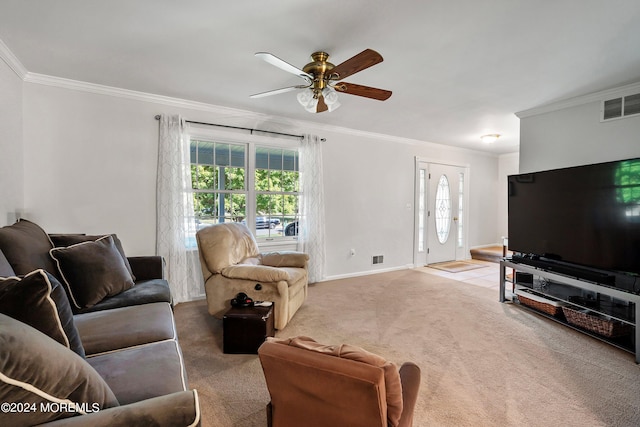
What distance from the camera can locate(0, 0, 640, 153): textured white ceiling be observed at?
1.85 metres

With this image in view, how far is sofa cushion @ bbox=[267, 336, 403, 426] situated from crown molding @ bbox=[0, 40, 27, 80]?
3315 millimetres

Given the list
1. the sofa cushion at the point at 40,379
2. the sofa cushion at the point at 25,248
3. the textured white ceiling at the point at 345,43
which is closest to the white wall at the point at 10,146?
the textured white ceiling at the point at 345,43

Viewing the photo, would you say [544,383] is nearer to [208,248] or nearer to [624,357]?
[624,357]

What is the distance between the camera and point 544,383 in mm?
1977

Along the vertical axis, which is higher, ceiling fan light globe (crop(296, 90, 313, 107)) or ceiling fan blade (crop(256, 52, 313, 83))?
ceiling fan blade (crop(256, 52, 313, 83))

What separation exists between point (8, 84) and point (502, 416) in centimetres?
453

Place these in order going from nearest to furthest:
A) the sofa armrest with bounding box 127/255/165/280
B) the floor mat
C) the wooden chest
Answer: the wooden chest < the sofa armrest with bounding box 127/255/165/280 < the floor mat

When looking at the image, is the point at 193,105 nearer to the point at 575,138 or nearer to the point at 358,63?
the point at 358,63

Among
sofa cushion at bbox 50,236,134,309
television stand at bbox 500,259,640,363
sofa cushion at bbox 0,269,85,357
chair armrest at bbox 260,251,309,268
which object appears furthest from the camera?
chair armrest at bbox 260,251,309,268

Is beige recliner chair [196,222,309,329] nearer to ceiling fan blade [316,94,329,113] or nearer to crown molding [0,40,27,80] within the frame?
ceiling fan blade [316,94,329,113]

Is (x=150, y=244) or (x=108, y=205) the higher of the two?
(x=108, y=205)


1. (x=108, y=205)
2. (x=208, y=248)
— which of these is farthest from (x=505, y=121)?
(x=108, y=205)

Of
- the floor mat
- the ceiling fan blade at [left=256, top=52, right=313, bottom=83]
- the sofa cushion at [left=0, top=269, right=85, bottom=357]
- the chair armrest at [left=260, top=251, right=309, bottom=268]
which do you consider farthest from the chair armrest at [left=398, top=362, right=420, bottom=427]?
the floor mat

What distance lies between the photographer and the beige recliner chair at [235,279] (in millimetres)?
2691
